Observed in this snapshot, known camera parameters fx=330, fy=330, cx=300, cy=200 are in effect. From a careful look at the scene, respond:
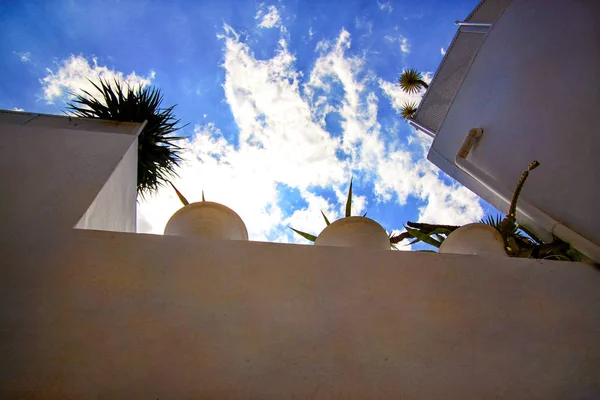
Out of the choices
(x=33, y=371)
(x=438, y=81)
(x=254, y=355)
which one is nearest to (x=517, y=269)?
(x=254, y=355)

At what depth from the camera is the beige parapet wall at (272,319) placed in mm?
854

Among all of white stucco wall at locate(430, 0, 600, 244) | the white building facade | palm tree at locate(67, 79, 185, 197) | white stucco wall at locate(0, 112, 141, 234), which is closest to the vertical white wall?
white stucco wall at locate(0, 112, 141, 234)

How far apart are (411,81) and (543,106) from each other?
254 inches

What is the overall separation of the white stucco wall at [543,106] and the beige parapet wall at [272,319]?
2.10 feet

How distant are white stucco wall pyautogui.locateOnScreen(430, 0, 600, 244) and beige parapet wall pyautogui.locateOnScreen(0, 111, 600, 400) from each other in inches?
25.2

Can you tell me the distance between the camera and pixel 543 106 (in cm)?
210

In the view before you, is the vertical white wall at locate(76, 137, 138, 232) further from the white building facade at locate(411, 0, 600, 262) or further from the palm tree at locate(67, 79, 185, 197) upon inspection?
the white building facade at locate(411, 0, 600, 262)

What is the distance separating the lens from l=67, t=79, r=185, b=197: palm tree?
3572mm

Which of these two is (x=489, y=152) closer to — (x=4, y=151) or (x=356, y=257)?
(x=356, y=257)

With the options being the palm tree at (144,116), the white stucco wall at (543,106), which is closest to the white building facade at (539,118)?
the white stucco wall at (543,106)

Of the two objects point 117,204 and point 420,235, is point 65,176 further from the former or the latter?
point 420,235

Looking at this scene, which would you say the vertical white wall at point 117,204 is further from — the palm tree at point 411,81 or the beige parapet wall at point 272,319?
the palm tree at point 411,81

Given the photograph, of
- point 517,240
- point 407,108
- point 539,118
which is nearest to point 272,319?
point 517,240

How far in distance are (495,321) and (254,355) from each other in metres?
0.77
